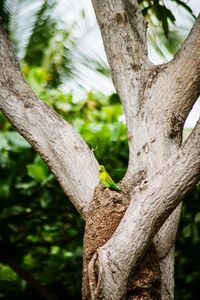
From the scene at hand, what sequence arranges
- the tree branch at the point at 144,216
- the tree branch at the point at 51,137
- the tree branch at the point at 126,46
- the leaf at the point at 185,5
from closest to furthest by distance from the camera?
the tree branch at the point at 144,216 → the tree branch at the point at 51,137 → the tree branch at the point at 126,46 → the leaf at the point at 185,5

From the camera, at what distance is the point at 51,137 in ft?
5.53

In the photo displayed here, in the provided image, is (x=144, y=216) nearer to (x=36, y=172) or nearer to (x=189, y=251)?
(x=36, y=172)

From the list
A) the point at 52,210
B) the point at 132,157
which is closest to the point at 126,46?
the point at 132,157

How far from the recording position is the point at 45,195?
271 cm

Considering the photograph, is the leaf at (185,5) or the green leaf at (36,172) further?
the green leaf at (36,172)

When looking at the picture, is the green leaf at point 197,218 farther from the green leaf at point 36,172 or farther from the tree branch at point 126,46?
the tree branch at point 126,46

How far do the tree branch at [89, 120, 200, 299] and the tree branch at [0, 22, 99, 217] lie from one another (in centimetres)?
23

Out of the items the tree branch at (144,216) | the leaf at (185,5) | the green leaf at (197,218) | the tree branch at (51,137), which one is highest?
the leaf at (185,5)

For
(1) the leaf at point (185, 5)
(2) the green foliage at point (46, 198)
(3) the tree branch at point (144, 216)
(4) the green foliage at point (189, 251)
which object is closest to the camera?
(3) the tree branch at point (144, 216)

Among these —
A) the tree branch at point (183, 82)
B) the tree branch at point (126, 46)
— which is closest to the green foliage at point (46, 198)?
the tree branch at point (126, 46)

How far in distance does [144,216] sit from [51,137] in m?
0.46

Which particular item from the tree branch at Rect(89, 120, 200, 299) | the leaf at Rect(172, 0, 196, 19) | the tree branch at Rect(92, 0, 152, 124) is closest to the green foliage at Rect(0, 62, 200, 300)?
the tree branch at Rect(92, 0, 152, 124)

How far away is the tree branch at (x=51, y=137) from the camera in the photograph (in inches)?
64.5

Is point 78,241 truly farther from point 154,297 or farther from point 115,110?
point 154,297
